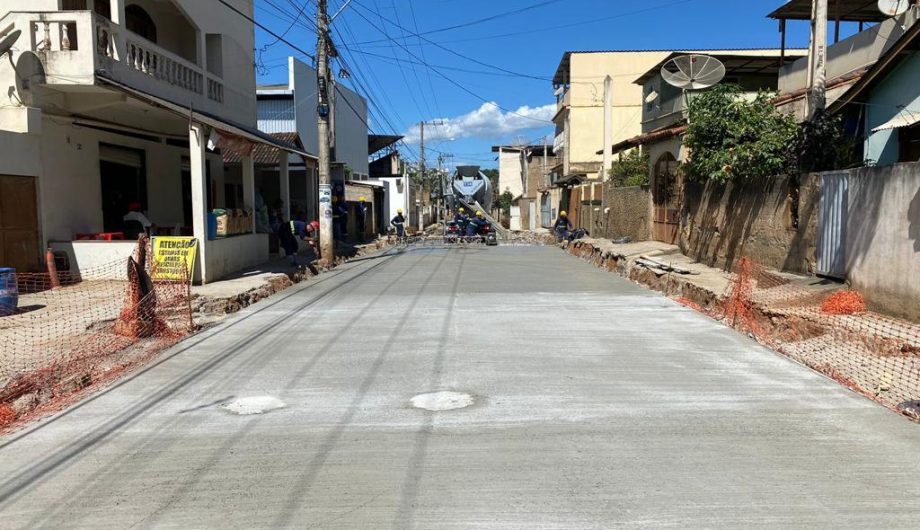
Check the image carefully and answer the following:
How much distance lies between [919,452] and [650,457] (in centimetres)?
193

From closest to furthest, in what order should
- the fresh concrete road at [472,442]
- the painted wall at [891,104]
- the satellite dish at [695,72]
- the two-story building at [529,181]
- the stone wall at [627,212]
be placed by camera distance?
the fresh concrete road at [472,442]
the painted wall at [891,104]
the satellite dish at [695,72]
the stone wall at [627,212]
the two-story building at [529,181]

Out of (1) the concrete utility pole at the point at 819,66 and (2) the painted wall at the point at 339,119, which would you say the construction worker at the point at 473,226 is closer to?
(2) the painted wall at the point at 339,119

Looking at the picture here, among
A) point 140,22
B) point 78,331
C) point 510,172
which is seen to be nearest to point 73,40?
point 140,22

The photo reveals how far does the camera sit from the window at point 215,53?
62.0 feet

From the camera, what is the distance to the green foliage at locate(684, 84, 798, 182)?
42.0 ft

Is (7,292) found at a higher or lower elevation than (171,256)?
lower

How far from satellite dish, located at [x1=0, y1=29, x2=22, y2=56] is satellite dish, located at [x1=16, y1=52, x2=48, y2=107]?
0.23 m

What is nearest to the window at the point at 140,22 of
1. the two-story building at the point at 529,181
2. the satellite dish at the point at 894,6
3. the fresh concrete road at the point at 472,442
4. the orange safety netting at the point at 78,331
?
the orange safety netting at the point at 78,331

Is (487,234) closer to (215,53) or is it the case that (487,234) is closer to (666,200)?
(666,200)

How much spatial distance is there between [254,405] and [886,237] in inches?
330

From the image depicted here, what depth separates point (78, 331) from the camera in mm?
9016

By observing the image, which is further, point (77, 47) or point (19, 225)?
point (19, 225)

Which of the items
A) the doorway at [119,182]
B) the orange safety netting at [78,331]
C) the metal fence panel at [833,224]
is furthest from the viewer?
the doorway at [119,182]

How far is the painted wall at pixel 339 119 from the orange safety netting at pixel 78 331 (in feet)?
69.8
